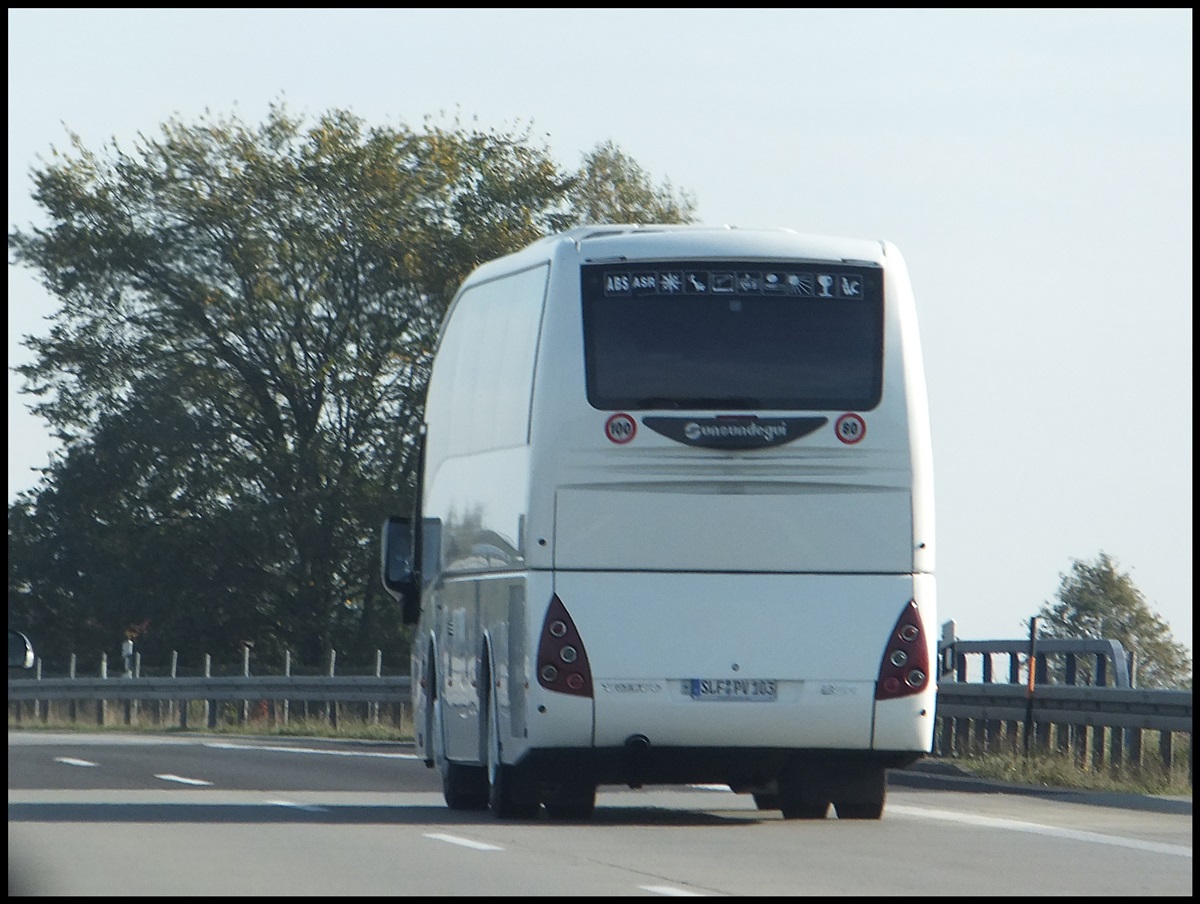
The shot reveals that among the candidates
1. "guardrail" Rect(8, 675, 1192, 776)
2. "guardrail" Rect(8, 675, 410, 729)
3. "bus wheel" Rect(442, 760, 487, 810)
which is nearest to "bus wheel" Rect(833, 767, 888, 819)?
"bus wheel" Rect(442, 760, 487, 810)

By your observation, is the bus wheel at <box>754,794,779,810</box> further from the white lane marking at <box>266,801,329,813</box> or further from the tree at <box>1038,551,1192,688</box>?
the tree at <box>1038,551,1192,688</box>

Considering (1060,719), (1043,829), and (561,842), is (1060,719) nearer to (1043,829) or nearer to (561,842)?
(1043,829)

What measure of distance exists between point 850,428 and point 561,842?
3.20m

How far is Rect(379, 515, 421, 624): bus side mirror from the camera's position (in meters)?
20.1

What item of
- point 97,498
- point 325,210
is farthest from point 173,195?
point 97,498

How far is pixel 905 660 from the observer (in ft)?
52.2

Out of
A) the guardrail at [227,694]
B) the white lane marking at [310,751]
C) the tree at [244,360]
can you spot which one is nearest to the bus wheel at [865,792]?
the white lane marking at [310,751]

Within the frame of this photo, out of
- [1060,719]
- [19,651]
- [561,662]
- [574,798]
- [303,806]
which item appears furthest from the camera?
[1060,719]

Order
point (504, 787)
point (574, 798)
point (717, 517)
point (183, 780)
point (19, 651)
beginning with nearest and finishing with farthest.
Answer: point (19, 651)
point (717, 517)
point (574, 798)
point (504, 787)
point (183, 780)

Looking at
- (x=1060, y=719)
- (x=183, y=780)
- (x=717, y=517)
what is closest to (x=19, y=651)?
(x=717, y=517)

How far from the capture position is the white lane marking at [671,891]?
449 inches

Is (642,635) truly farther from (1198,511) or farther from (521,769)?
(1198,511)

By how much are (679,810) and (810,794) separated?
1.93 meters

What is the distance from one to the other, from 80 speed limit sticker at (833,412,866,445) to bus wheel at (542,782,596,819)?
→ 2.71 meters
